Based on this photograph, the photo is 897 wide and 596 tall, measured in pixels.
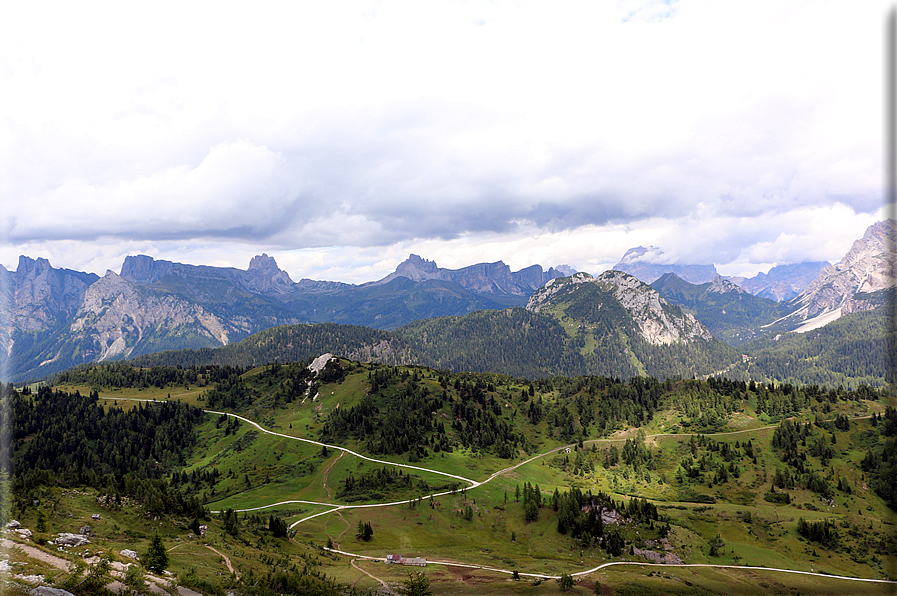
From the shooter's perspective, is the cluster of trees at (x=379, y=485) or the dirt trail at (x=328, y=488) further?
the cluster of trees at (x=379, y=485)

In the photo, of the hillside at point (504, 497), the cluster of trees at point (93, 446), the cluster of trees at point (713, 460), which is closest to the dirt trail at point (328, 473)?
the hillside at point (504, 497)

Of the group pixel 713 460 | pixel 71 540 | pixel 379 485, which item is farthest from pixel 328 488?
pixel 713 460

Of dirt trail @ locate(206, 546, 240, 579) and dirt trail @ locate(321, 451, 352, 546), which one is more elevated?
dirt trail @ locate(206, 546, 240, 579)

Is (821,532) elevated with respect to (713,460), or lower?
lower

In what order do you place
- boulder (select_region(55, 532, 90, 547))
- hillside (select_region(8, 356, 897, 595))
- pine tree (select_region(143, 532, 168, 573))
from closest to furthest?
pine tree (select_region(143, 532, 168, 573))
boulder (select_region(55, 532, 90, 547))
hillside (select_region(8, 356, 897, 595))

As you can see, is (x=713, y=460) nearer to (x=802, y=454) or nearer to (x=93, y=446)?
(x=802, y=454)

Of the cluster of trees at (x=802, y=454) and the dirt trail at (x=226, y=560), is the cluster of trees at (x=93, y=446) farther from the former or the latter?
the cluster of trees at (x=802, y=454)

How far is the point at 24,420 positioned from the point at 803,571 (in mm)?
288899

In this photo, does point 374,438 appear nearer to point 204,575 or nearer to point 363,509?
point 363,509

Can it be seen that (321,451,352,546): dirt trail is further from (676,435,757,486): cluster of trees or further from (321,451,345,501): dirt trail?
(676,435,757,486): cluster of trees

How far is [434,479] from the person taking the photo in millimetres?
140000

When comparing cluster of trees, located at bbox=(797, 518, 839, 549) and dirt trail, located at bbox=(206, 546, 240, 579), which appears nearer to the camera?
dirt trail, located at bbox=(206, 546, 240, 579)

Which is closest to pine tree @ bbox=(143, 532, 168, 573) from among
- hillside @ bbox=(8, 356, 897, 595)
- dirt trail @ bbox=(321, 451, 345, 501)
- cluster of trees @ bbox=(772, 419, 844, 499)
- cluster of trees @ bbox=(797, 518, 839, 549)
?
hillside @ bbox=(8, 356, 897, 595)

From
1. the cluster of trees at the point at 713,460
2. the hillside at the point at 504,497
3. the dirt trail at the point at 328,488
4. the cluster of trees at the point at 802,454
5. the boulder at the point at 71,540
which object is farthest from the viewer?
the cluster of trees at the point at 713,460
